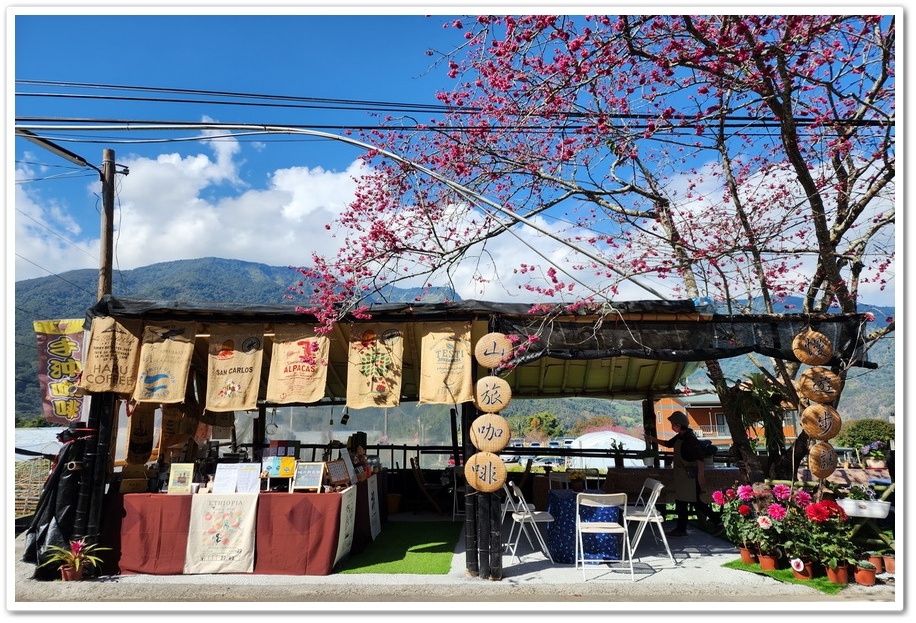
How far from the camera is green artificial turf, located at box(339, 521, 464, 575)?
23.2 feet

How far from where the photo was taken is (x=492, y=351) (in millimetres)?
6605

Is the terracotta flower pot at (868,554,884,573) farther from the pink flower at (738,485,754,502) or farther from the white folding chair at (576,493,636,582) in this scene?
the white folding chair at (576,493,636,582)

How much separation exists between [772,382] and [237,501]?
843 centimetres

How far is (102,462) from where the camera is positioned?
273 inches

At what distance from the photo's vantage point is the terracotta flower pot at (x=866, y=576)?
5969 millimetres

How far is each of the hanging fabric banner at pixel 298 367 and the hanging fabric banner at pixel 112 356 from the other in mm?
1677

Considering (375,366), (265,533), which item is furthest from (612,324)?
(265,533)

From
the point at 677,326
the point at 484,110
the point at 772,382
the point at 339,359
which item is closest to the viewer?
the point at 677,326

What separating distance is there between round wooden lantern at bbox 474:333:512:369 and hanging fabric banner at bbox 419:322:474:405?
0.49 meters

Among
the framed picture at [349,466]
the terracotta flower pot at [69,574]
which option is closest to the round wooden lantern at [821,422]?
the framed picture at [349,466]

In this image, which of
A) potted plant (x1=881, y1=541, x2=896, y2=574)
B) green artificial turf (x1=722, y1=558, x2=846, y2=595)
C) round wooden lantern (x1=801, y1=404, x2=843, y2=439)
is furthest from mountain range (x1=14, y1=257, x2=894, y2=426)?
green artificial turf (x1=722, y1=558, x2=846, y2=595)

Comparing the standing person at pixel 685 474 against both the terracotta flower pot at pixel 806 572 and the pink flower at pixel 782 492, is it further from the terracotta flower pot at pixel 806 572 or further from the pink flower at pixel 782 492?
the terracotta flower pot at pixel 806 572
